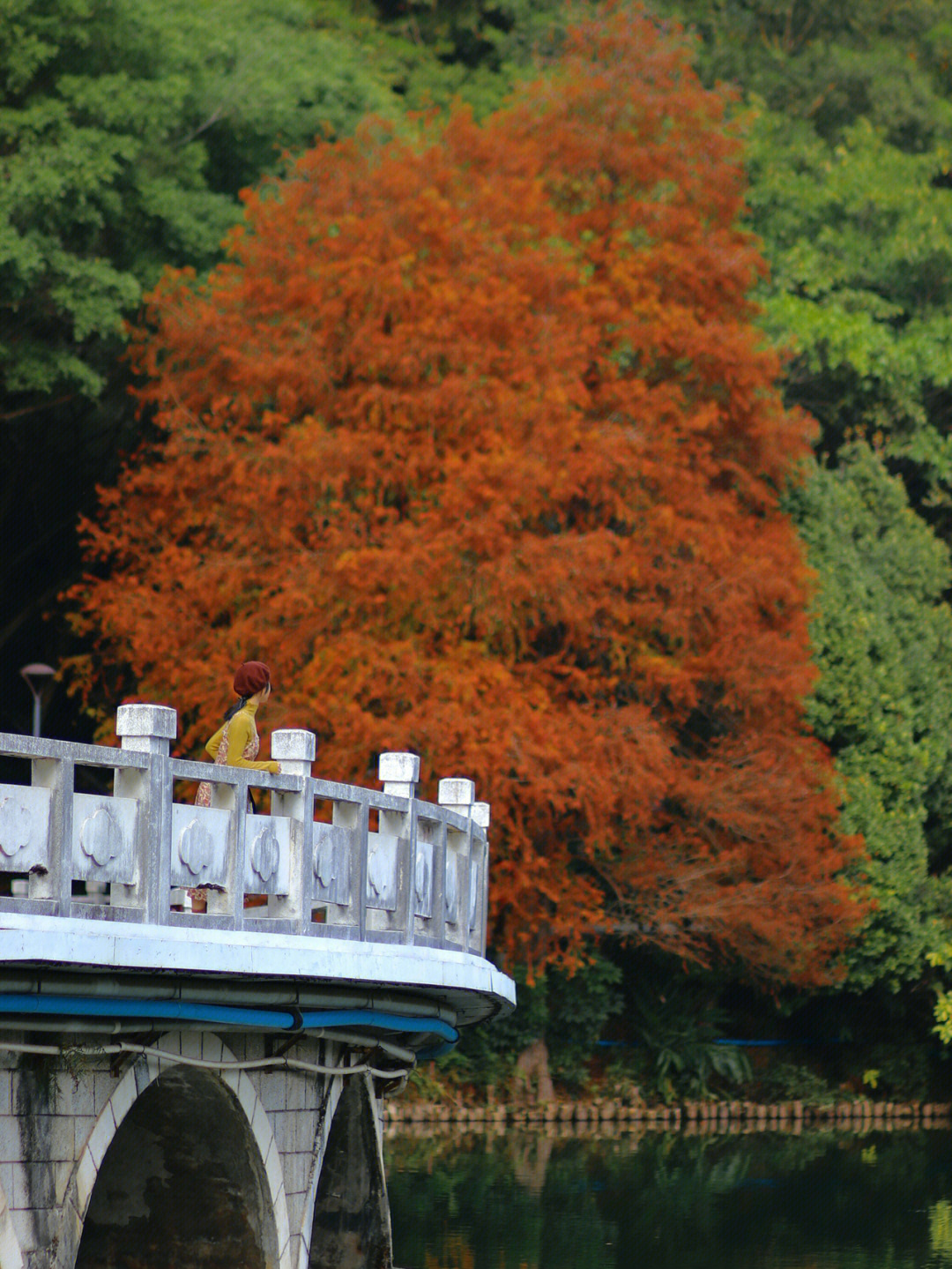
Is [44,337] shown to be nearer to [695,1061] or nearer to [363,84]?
[363,84]

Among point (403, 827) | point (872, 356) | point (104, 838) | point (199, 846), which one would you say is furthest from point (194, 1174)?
point (872, 356)

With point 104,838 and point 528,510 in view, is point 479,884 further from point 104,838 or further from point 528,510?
point 528,510

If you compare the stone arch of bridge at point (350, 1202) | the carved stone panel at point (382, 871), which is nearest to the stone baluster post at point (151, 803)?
the carved stone panel at point (382, 871)

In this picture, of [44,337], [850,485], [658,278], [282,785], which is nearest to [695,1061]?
[850,485]

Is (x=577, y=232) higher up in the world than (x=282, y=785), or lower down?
higher up

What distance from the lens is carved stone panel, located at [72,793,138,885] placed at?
6.88m

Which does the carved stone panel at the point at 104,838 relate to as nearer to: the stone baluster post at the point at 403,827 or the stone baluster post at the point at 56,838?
the stone baluster post at the point at 56,838

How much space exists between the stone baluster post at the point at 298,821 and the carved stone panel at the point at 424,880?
47.7 inches

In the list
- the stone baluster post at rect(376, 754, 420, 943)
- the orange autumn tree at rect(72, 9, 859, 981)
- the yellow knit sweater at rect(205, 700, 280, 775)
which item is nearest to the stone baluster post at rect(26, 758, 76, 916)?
the yellow knit sweater at rect(205, 700, 280, 775)

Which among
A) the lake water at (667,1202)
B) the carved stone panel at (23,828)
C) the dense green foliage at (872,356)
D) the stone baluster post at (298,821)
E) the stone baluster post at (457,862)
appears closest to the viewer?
the carved stone panel at (23,828)

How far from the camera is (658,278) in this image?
2161 cm

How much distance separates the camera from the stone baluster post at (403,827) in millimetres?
9023

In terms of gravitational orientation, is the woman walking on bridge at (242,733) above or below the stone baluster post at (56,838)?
above

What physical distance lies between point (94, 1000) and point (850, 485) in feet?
62.3
